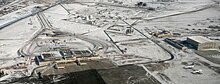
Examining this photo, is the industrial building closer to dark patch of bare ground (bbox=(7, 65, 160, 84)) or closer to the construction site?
the construction site

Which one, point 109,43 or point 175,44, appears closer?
point 175,44

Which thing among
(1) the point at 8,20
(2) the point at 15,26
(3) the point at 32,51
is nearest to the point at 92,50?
(3) the point at 32,51

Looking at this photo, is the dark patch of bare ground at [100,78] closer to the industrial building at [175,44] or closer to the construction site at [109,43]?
the construction site at [109,43]

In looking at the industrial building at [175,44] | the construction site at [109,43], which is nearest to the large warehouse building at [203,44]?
the construction site at [109,43]

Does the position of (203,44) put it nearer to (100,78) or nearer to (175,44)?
(175,44)

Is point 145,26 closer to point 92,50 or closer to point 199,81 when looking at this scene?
point 92,50

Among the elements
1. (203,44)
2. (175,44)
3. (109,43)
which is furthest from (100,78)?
(203,44)
